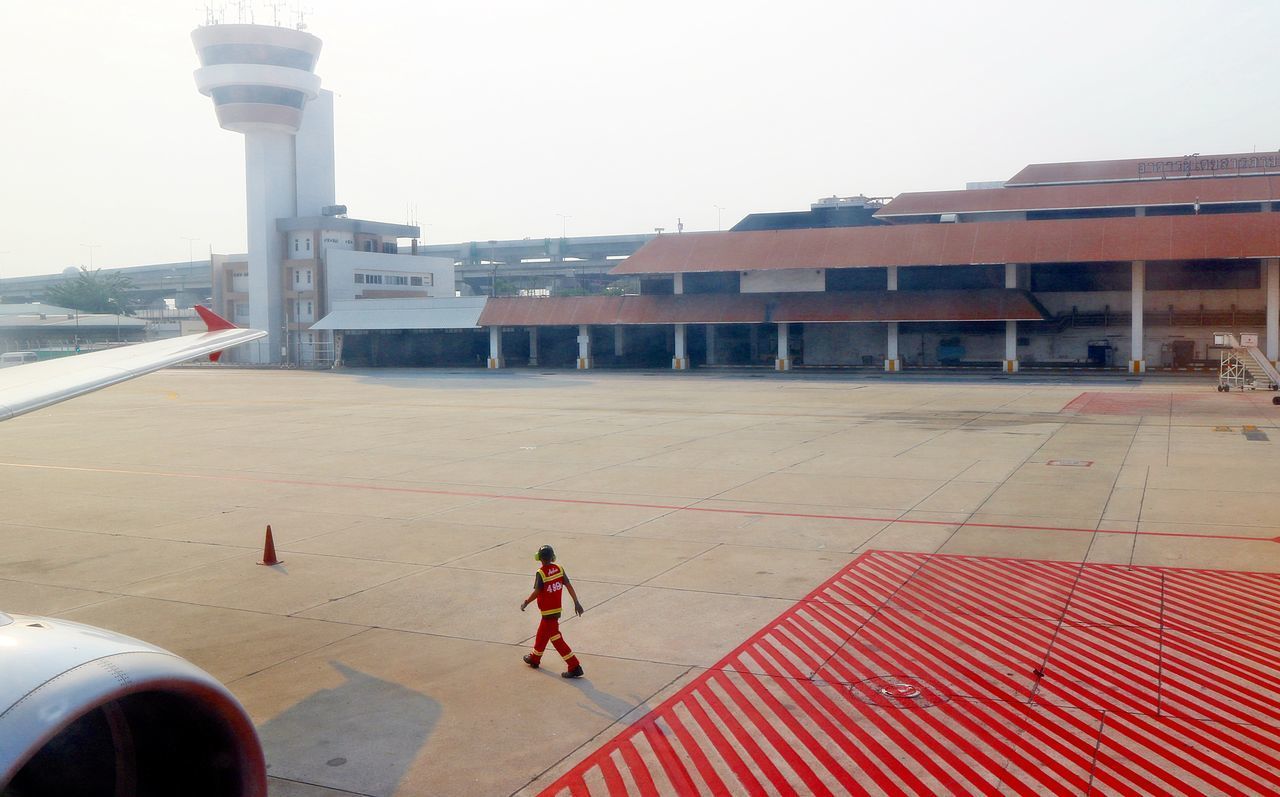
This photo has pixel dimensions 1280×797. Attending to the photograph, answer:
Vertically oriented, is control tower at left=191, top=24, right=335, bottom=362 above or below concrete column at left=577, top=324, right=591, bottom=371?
above

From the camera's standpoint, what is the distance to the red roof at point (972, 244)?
197 feet

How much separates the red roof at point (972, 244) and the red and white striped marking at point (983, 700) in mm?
53130

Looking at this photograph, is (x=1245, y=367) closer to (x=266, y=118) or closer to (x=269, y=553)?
(x=269, y=553)

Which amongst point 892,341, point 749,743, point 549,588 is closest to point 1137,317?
point 892,341

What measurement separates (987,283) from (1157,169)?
66.6 feet

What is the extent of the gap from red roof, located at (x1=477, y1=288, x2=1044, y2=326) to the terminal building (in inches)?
5.9

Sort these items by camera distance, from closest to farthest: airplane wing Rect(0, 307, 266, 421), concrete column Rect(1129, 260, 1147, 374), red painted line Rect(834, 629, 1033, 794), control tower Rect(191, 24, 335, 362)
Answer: red painted line Rect(834, 629, 1033, 794) → airplane wing Rect(0, 307, 266, 421) → concrete column Rect(1129, 260, 1147, 374) → control tower Rect(191, 24, 335, 362)

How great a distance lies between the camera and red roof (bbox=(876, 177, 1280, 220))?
69062 mm

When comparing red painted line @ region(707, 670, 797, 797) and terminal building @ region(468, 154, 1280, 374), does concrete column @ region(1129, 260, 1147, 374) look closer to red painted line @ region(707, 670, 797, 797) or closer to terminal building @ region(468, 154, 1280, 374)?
terminal building @ region(468, 154, 1280, 374)

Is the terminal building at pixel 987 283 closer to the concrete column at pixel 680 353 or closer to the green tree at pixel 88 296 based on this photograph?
the concrete column at pixel 680 353

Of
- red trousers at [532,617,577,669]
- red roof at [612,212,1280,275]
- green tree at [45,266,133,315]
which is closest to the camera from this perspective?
red trousers at [532,617,577,669]

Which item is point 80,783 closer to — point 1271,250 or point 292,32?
point 1271,250

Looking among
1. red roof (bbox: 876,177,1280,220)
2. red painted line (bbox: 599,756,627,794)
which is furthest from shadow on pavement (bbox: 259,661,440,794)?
red roof (bbox: 876,177,1280,220)

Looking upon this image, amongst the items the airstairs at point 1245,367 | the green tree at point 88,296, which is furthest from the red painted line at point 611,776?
the green tree at point 88,296
